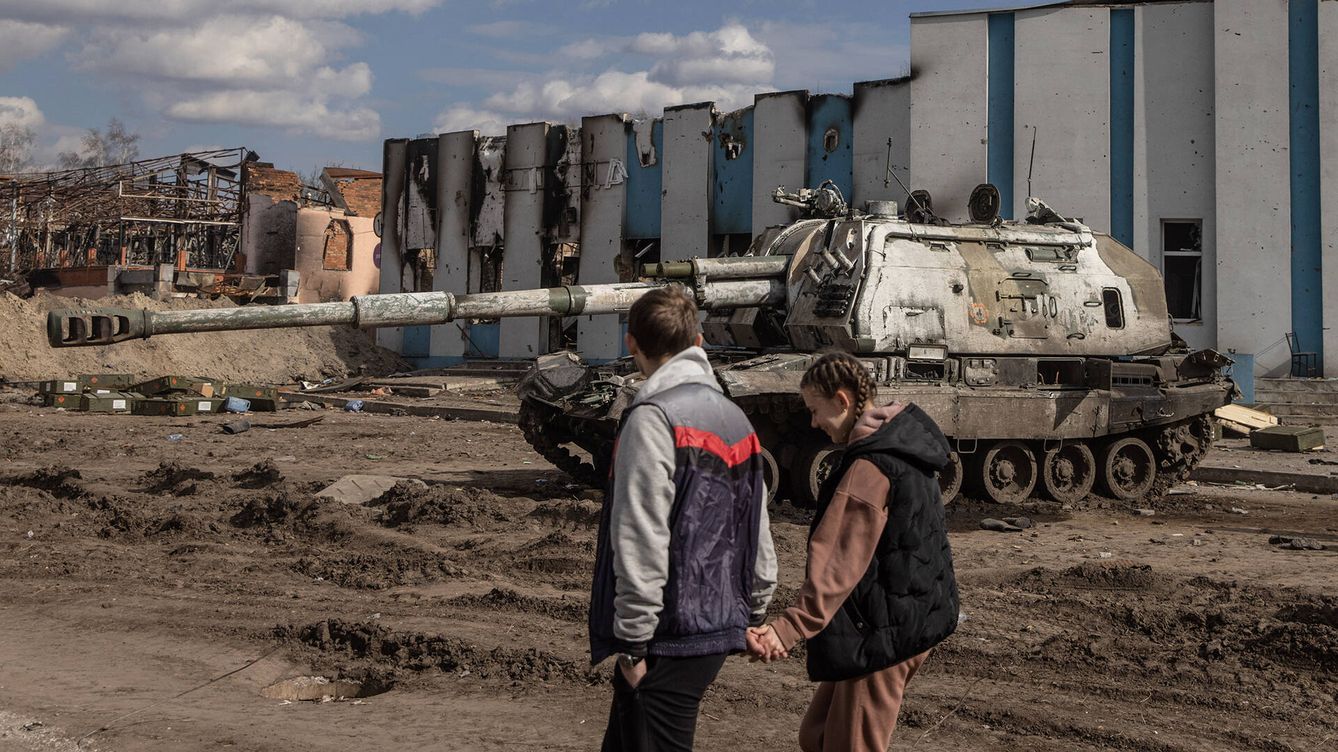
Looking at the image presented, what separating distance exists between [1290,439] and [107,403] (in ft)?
56.0

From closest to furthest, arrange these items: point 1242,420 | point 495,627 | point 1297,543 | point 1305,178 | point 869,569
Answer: point 869,569 < point 495,627 < point 1297,543 < point 1242,420 < point 1305,178

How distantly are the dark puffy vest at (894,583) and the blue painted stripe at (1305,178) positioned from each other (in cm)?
1795

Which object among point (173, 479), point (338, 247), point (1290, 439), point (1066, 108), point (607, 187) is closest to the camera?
point (173, 479)

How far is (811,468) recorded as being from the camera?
11023 mm

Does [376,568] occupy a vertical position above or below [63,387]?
below

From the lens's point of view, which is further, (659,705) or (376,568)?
(376,568)

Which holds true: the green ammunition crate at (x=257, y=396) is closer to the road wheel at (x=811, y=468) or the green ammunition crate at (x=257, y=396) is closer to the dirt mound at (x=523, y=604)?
the road wheel at (x=811, y=468)

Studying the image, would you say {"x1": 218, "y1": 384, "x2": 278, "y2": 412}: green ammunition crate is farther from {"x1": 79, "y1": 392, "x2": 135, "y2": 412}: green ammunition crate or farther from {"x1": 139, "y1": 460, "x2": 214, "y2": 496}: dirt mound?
{"x1": 139, "y1": 460, "x2": 214, "y2": 496}: dirt mound

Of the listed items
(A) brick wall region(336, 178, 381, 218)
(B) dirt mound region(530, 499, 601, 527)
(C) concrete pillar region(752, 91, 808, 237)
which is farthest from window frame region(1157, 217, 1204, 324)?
(A) brick wall region(336, 178, 381, 218)

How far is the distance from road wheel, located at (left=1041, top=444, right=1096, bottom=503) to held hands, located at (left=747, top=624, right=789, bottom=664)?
9430 millimetres

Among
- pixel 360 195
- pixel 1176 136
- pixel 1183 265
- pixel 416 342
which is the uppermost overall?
pixel 360 195

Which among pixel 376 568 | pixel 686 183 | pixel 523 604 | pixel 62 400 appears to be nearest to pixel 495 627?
pixel 523 604

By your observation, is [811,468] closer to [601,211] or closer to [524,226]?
[601,211]

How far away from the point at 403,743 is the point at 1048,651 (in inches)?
126
